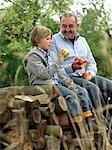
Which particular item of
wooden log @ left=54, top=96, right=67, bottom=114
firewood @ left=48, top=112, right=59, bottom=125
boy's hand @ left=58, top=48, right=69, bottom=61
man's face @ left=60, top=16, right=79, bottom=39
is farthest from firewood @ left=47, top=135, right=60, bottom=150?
man's face @ left=60, top=16, right=79, bottom=39

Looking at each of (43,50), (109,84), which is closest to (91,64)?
(109,84)

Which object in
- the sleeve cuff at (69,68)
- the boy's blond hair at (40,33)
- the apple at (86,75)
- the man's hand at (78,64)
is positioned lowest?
the apple at (86,75)

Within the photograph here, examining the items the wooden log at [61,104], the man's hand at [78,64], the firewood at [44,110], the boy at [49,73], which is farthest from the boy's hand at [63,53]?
the firewood at [44,110]

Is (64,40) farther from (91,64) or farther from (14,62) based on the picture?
(14,62)

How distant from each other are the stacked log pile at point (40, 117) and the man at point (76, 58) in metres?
0.35

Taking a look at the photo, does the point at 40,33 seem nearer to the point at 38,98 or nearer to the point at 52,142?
the point at 38,98

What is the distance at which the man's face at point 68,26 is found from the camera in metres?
5.61

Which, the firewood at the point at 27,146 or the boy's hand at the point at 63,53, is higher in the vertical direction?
the boy's hand at the point at 63,53

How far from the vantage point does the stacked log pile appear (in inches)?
188

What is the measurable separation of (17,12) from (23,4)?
26 cm

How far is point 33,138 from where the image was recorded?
493 centimetres

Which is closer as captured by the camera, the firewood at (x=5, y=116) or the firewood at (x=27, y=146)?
the firewood at (x=5, y=116)

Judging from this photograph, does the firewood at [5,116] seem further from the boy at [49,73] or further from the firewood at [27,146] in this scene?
the boy at [49,73]

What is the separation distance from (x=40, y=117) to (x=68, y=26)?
1020mm
